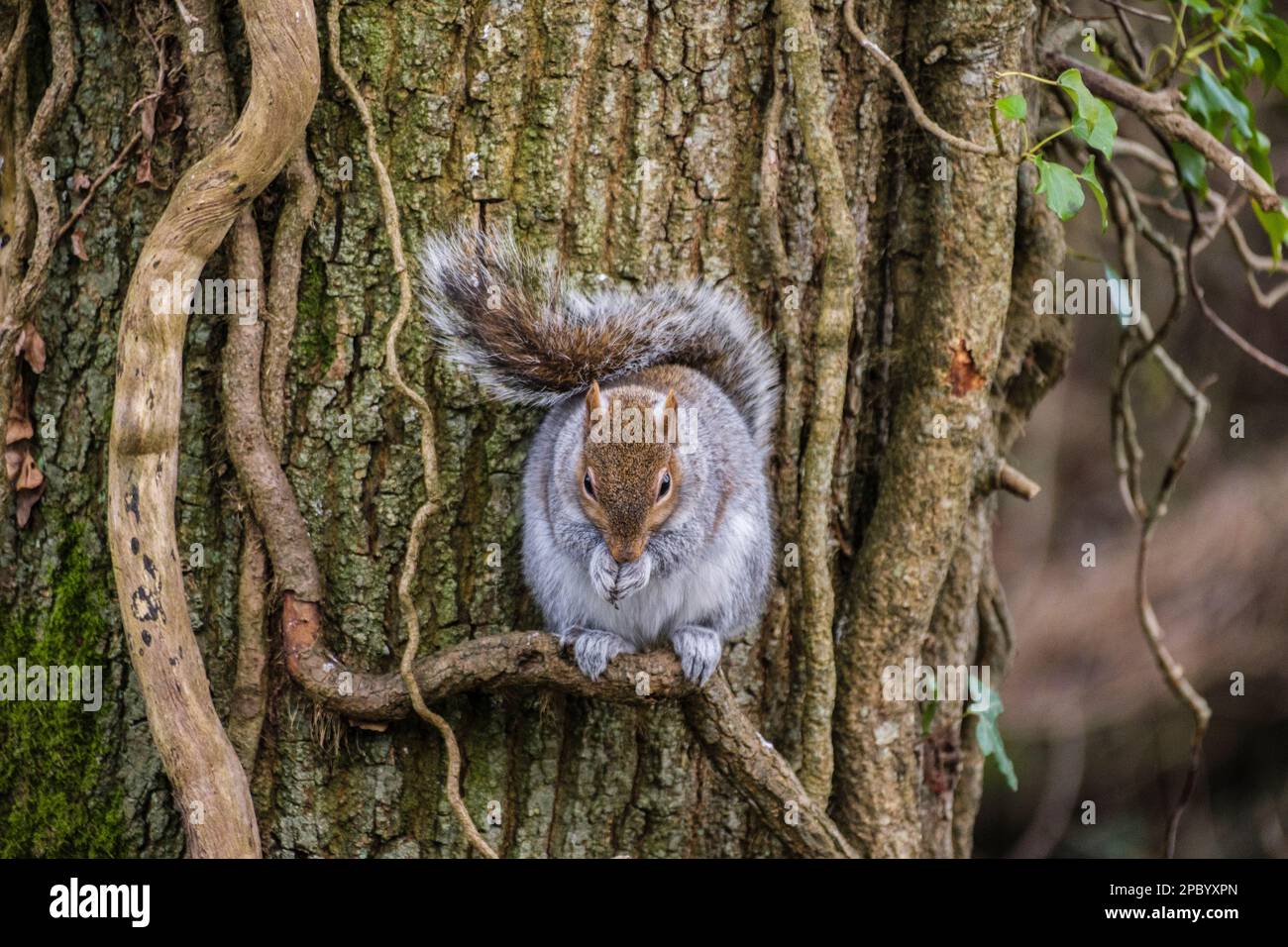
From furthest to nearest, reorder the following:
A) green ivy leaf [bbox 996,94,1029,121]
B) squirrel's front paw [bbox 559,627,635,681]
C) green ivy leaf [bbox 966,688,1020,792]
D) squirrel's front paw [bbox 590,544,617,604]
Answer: green ivy leaf [bbox 966,688,1020,792], squirrel's front paw [bbox 590,544,617,604], squirrel's front paw [bbox 559,627,635,681], green ivy leaf [bbox 996,94,1029,121]

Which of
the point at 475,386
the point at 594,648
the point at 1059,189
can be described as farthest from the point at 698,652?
the point at 1059,189

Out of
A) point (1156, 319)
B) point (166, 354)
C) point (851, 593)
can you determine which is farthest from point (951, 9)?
point (1156, 319)

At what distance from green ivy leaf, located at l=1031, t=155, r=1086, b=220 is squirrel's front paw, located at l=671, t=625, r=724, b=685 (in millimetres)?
822

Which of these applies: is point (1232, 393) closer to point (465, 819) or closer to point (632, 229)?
point (632, 229)

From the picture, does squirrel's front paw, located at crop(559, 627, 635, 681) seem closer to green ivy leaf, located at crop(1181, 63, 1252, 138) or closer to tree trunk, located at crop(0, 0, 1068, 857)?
tree trunk, located at crop(0, 0, 1068, 857)

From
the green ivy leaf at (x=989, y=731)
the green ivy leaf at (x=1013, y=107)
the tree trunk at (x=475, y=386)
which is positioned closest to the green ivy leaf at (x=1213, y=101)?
the tree trunk at (x=475, y=386)

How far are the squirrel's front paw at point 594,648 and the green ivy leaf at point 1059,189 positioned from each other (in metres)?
0.92

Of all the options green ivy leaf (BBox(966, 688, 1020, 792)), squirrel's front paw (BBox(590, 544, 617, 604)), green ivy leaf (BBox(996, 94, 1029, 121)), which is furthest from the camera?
green ivy leaf (BBox(966, 688, 1020, 792))

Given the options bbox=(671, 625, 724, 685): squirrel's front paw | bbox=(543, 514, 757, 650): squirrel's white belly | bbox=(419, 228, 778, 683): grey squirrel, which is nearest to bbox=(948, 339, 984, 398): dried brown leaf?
bbox=(419, 228, 778, 683): grey squirrel

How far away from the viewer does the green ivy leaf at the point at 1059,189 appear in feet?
5.59

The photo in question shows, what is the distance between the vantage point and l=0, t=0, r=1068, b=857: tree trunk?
1.83 metres

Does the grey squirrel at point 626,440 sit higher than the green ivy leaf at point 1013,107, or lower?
lower

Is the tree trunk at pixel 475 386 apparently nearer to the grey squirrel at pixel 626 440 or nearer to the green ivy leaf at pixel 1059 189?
the grey squirrel at pixel 626 440

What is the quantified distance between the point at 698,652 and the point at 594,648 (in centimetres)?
16
